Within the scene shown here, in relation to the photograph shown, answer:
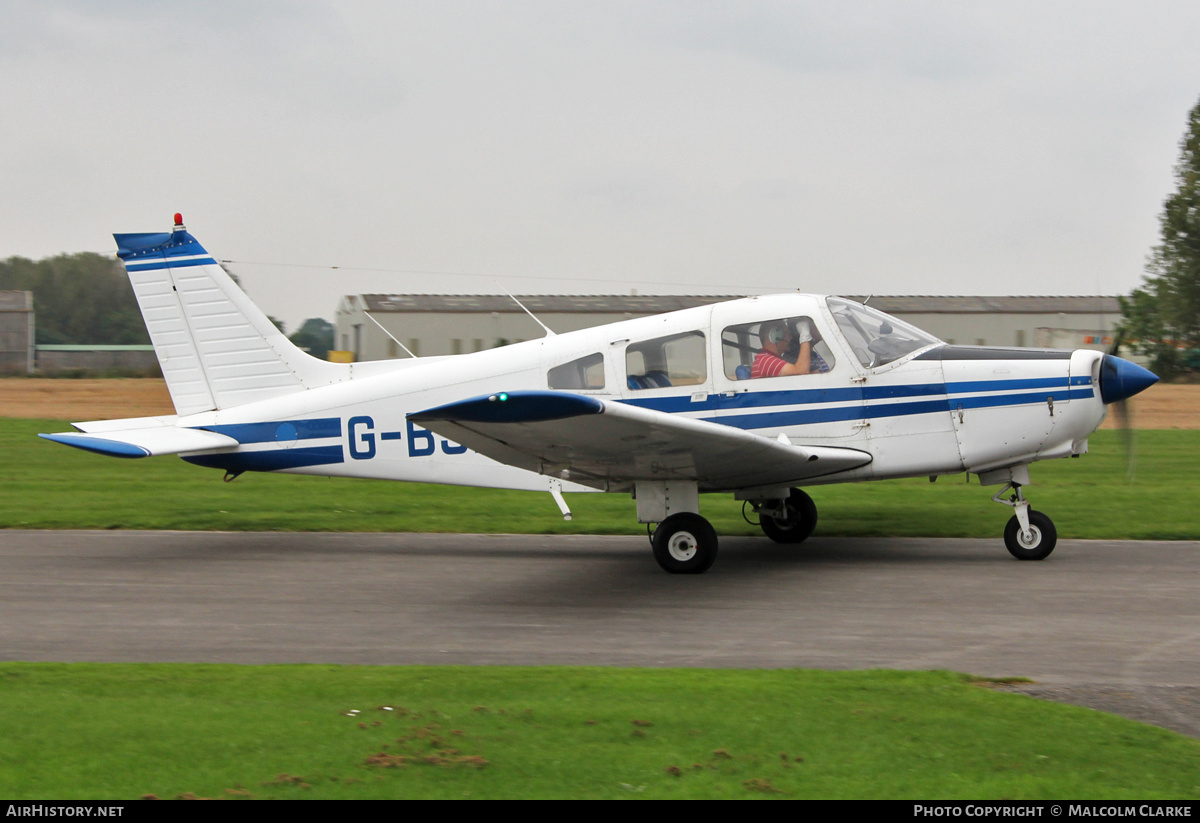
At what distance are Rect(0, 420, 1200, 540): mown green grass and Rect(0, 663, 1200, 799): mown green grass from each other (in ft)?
21.1

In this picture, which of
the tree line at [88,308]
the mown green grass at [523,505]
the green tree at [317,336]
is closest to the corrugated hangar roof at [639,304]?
the green tree at [317,336]

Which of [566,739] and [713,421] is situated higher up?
[713,421]

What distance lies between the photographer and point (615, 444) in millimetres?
8453

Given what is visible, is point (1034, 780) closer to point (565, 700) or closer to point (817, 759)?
point (817, 759)

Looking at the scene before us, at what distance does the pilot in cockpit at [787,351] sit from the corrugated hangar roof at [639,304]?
54.5 ft

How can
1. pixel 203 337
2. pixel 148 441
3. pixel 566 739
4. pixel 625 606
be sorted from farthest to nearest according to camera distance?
pixel 203 337 → pixel 148 441 → pixel 625 606 → pixel 566 739

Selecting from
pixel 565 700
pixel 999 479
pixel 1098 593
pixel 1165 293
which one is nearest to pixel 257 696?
pixel 565 700

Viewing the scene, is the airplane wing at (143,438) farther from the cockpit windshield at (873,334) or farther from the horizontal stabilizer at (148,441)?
the cockpit windshield at (873,334)

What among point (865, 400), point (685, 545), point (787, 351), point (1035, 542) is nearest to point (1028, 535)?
point (1035, 542)

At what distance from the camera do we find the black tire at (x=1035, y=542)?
9.60 metres

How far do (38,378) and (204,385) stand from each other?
47247mm

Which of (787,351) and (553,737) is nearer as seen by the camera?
(553,737)

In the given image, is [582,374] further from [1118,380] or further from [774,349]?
[1118,380]

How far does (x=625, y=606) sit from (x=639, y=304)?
34.2 metres
